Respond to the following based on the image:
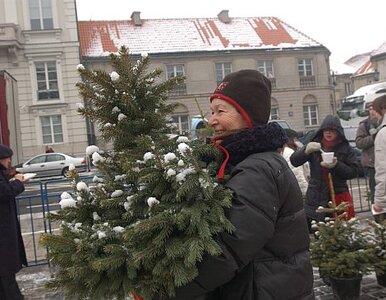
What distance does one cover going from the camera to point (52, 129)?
1198 inches

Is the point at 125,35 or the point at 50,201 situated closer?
the point at 50,201

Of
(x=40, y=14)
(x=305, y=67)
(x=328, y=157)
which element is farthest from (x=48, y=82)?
(x=328, y=157)

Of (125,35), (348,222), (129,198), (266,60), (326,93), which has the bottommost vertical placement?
(348,222)

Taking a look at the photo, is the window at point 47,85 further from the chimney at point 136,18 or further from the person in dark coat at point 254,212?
the person in dark coat at point 254,212

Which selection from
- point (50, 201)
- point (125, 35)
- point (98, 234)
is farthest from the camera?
point (125, 35)

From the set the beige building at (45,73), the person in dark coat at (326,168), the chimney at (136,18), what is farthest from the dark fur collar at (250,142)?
the chimney at (136,18)

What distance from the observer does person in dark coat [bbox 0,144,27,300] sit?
450 cm

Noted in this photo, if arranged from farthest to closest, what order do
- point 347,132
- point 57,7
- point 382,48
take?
point 382,48, point 57,7, point 347,132

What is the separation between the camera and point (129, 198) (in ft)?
5.94

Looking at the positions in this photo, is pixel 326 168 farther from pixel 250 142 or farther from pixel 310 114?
pixel 310 114

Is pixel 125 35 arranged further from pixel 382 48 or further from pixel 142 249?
pixel 142 249

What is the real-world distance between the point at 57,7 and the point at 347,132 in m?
21.6

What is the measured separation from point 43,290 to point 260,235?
2696 millimetres

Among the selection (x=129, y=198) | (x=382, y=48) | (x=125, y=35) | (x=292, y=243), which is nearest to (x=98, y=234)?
(x=129, y=198)
